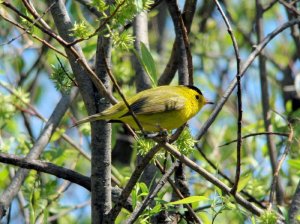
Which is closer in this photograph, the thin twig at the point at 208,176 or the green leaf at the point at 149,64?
the thin twig at the point at 208,176

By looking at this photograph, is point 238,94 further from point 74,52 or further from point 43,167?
point 43,167

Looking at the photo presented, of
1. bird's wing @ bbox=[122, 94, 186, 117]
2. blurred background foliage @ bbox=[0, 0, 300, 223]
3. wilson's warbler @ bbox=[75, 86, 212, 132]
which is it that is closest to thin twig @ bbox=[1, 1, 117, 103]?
blurred background foliage @ bbox=[0, 0, 300, 223]

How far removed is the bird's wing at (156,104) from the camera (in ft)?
12.4

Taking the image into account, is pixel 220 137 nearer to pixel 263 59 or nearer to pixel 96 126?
pixel 263 59

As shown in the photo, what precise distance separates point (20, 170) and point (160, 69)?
12.4 ft

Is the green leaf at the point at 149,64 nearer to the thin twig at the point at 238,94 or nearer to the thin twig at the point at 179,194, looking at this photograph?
the thin twig at the point at 179,194

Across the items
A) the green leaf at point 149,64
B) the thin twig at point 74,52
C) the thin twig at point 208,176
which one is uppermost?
the green leaf at point 149,64

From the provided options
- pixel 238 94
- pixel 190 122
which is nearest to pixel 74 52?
pixel 238 94

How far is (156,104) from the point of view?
12.7 feet

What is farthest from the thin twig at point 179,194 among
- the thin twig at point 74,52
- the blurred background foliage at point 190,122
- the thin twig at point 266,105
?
the thin twig at point 266,105

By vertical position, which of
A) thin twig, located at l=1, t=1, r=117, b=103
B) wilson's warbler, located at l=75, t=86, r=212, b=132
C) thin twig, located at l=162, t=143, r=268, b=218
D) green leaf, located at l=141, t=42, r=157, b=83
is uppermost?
wilson's warbler, located at l=75, t=86, r=212, b=132

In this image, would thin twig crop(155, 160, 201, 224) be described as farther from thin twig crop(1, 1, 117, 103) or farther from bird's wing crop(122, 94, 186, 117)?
thin twig crop(1, 1, 117, 103)

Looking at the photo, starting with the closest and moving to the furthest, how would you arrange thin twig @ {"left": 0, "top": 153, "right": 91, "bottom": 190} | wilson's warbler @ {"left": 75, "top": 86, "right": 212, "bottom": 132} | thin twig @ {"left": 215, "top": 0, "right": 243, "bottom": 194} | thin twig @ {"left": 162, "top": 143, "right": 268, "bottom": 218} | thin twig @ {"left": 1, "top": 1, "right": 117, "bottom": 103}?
thin twig @ {"left": 1, "top": 1, "right": 117, "bottom": 103} → thin twig @ {"left": 215, "top": 0, "right": 243, "bottom": 194} → thin twig @ {"left": 162, "top": 143, "right": 268, "bottom": 218} → thin twig @ {"left": 0, "top": 153, "right": 91, "bottom": 190} → wilson's warbler @ {"left": 75, "top": 86, "right": 212, "bottom": 132}

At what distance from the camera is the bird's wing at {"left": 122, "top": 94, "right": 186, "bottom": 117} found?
3.76m
